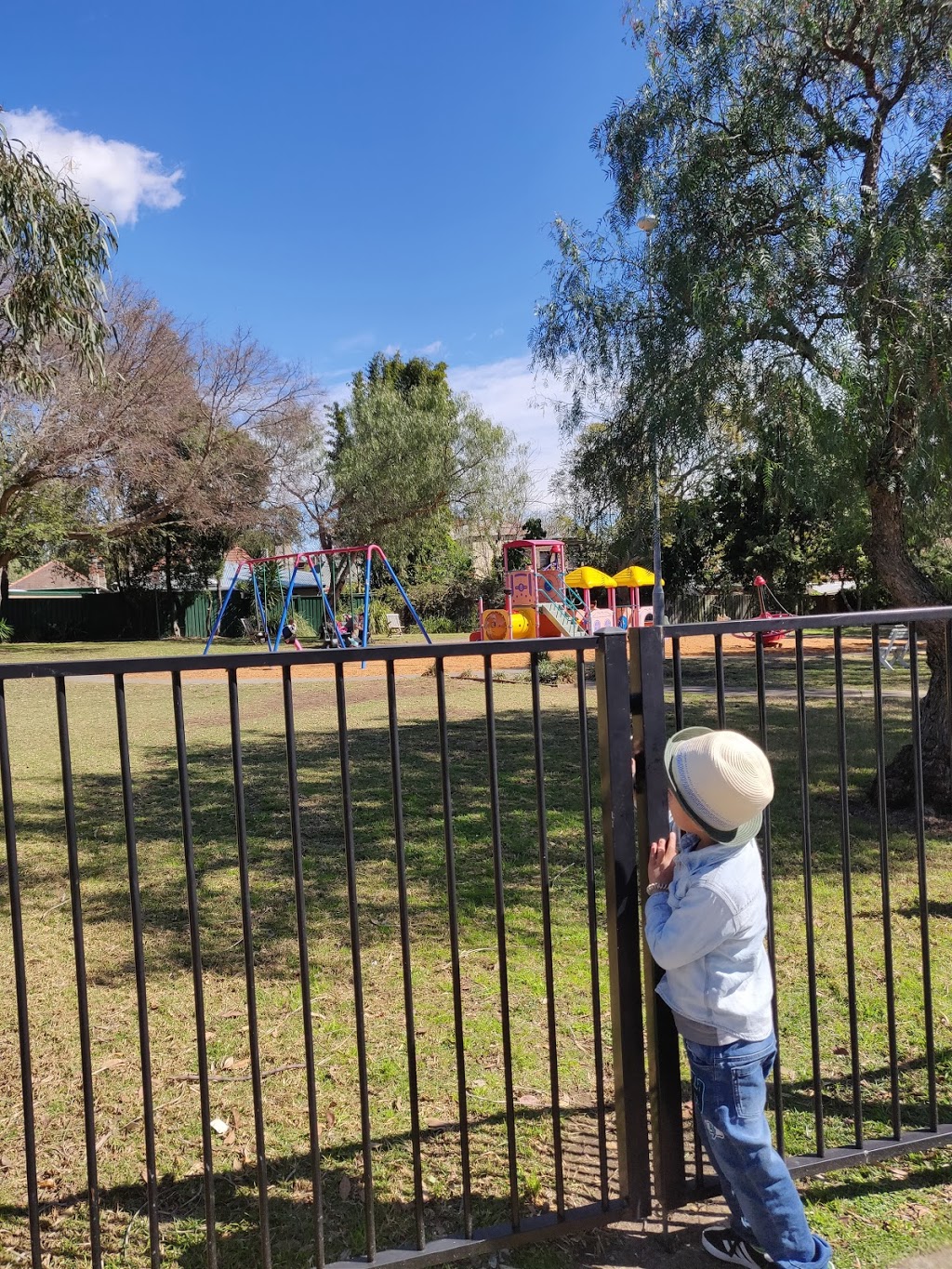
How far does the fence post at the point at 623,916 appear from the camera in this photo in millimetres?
2088

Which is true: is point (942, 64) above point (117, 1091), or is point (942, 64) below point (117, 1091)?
above

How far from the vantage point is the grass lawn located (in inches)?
94.0

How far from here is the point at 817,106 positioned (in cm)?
639

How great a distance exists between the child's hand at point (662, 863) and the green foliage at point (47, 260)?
8.23m

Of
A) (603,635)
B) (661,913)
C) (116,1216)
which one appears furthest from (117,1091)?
(603,635)

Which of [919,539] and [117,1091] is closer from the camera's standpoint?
[117,1091]

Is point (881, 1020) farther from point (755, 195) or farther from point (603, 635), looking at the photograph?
point (755, 195)

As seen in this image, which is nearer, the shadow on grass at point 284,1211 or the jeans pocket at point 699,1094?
the jeans pocket at point 699,1094

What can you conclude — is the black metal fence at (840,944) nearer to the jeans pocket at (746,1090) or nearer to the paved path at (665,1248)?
the paved path at (665,1248)

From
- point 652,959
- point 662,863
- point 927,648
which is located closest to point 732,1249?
point 652,959

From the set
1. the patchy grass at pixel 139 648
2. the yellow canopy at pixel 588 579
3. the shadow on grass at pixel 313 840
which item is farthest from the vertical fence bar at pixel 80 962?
the patchy grass at pixel 139 648

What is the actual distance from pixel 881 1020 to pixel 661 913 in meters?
1.97

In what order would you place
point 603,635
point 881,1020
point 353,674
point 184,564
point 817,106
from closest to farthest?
1. point 603,635
2. point 881,1020
3. point 817,106
4. point 353,674
5. point 184,564

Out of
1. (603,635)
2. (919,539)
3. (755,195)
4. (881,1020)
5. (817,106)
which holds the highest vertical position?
(817,106)
